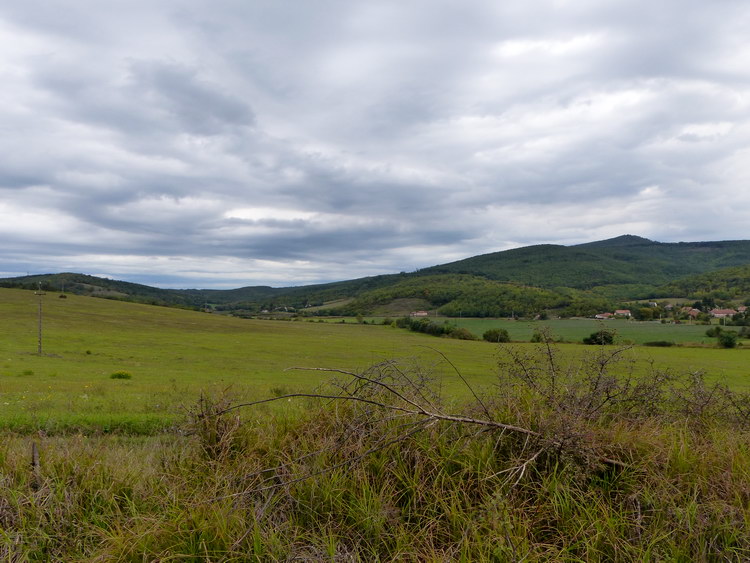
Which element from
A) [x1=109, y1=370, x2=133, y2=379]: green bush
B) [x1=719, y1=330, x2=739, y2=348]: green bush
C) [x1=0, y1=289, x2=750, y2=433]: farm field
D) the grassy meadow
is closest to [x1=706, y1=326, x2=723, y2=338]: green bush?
[x1=0, y1=289, x2=750, y2=433]: farm field

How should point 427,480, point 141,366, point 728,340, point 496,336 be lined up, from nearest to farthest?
point 427,480 → point 141,366 → point 728,340 → point 496,336

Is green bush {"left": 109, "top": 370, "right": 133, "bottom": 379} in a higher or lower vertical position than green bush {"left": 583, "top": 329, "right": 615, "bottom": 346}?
lower

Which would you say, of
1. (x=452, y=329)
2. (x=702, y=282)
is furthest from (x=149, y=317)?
(x=702, y=282)

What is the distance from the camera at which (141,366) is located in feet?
98.5

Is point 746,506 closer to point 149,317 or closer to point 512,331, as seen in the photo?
point 149,317

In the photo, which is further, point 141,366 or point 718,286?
point 718,286

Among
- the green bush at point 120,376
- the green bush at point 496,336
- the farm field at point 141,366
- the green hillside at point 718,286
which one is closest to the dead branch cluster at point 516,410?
the farm field at point 141,366

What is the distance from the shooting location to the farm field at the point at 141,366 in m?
9.70

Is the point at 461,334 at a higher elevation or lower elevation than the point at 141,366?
lower

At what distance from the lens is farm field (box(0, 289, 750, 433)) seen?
970 centimetres

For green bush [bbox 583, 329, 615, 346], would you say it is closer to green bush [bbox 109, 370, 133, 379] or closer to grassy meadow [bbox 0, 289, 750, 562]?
grassy meadow [bbox 0, 289, 750, 562]

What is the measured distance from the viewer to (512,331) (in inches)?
3784

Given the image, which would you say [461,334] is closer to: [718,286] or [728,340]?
[728,340]

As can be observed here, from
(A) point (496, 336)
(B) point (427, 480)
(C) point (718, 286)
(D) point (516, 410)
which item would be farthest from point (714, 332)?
(B) point (427, 480)
